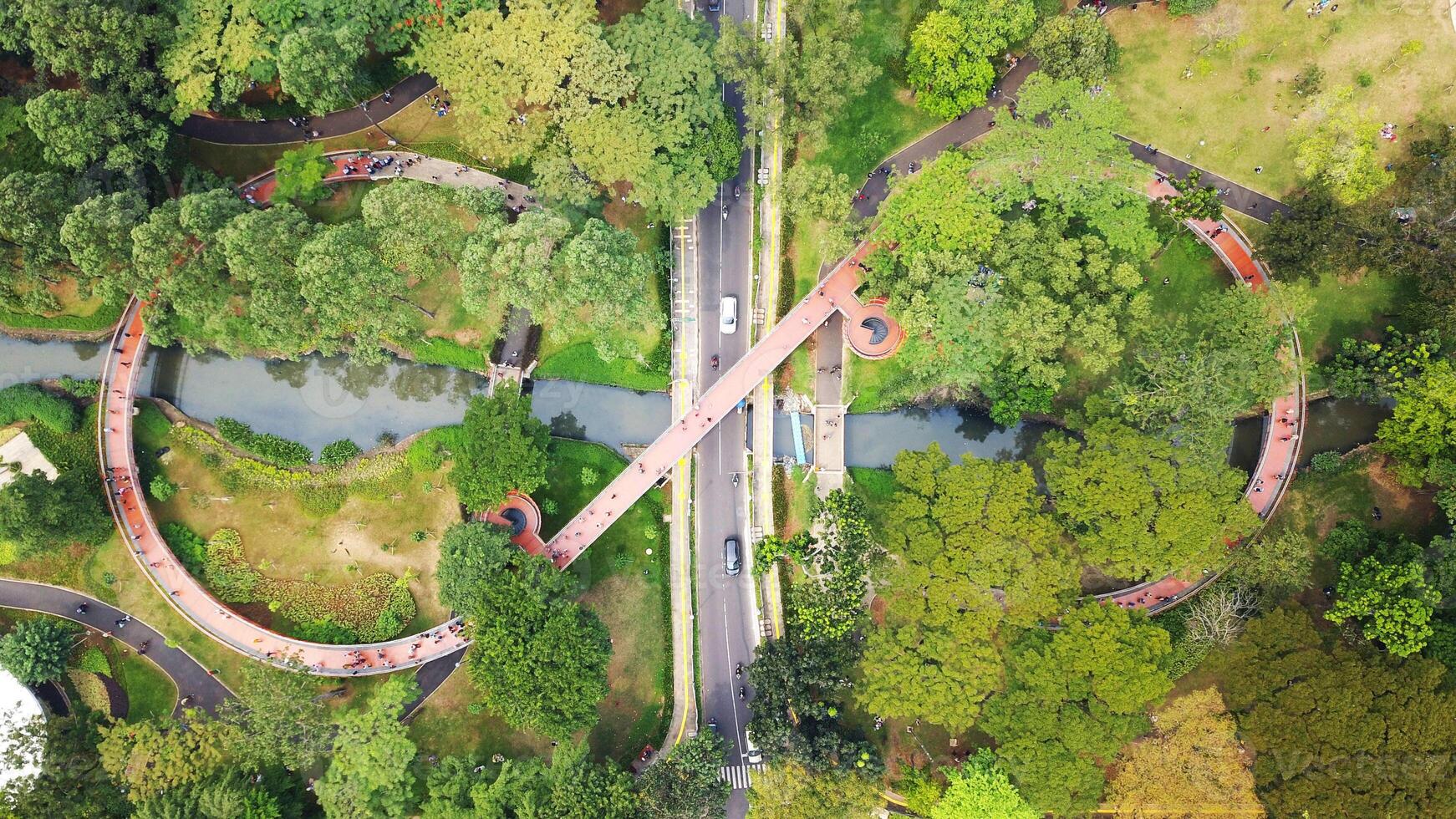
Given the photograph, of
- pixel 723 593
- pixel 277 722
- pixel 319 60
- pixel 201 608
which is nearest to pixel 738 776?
pixel 723 593

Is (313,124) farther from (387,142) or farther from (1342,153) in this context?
(1342,153)

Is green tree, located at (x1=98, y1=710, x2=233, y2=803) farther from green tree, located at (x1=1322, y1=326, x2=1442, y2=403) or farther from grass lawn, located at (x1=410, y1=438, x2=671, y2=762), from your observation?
green tree, located at (x1=1322, y1=326, x2=1442, y2=403)

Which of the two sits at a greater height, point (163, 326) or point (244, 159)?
point (244, 159)

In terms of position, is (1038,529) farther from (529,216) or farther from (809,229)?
(529,216)

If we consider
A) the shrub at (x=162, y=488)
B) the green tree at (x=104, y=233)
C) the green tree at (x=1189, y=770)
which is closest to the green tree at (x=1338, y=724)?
the green tree at (x=1189, y=770)

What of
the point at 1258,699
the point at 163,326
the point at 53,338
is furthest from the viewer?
the point at 53,338

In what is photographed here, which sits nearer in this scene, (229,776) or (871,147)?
(229,776)

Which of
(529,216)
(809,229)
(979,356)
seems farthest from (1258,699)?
(529,216)
